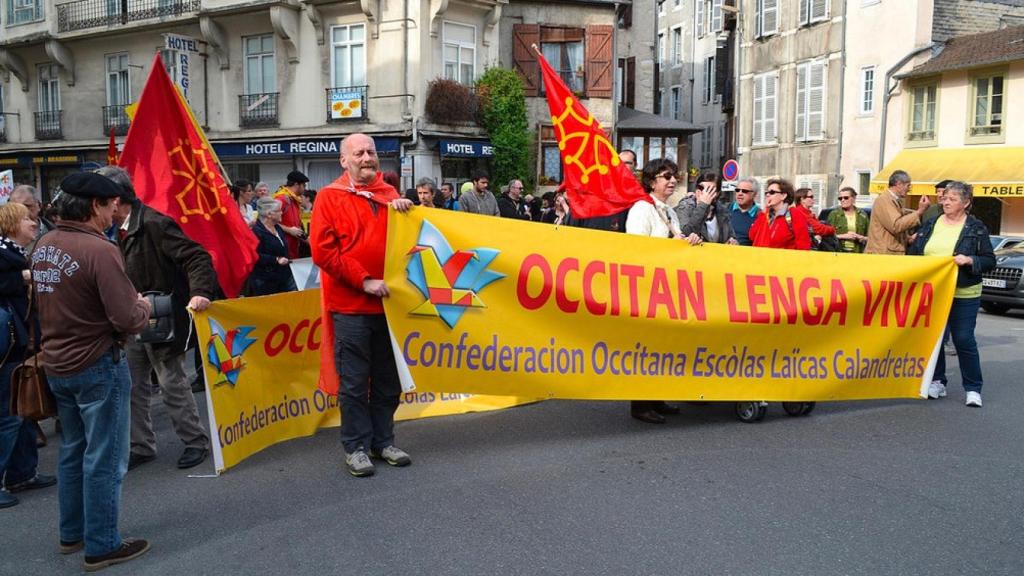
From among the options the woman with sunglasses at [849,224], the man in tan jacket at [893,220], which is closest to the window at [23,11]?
the woman with sunglasses at [849,224]

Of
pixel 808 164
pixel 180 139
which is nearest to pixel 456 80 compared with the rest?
pixel 808 164

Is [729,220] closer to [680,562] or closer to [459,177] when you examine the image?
[680,562]

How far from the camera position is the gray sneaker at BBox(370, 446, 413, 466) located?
217 inches

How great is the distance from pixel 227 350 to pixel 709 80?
38.5 meters

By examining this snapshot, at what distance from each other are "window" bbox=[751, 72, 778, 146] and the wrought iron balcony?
83.2 feet

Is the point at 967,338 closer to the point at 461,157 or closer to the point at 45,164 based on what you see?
the point at 461,157

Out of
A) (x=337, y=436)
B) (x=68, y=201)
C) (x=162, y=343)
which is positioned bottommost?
(x=337, y=436)

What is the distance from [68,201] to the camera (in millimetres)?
3834

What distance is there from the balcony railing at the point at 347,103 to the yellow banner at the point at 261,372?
19202 mm

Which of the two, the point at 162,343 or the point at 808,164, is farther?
the point at 808,164

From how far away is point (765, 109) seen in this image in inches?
1308

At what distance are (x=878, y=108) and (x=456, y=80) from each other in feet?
44.2

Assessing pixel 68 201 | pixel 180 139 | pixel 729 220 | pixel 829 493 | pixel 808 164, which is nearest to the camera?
pixel 68 201

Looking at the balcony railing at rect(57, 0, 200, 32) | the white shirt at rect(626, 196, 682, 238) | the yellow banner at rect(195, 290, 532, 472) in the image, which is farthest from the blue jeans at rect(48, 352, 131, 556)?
the balcony railing at rect(57, 0, 200, 32)
